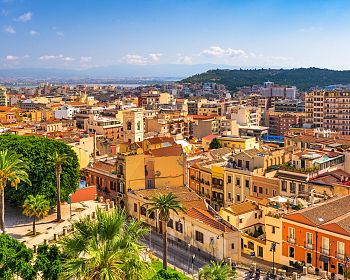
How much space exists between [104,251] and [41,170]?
95.1 ft

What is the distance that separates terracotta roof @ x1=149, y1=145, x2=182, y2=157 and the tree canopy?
11.0 meters

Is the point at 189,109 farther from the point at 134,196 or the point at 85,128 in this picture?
the point at 134,196

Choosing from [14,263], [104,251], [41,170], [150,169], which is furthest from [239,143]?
[104,251]

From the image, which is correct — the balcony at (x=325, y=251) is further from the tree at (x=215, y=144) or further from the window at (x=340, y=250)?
the tree at (x=215, y=144)

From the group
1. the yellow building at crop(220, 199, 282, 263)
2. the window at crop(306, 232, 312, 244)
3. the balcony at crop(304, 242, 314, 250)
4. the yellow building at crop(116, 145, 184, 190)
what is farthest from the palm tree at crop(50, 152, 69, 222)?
the window at crop(306, 232, 312, 244)

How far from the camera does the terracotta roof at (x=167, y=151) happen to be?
203 ft

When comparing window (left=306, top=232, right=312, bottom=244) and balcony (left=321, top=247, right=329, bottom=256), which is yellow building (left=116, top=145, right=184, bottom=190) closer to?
window (left=306, top=232, right=312, bottom=244)

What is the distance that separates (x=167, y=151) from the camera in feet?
205

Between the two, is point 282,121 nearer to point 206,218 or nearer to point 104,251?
point 206,218

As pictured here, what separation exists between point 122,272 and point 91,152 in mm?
64266

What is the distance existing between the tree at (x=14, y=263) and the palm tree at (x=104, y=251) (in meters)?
7.45

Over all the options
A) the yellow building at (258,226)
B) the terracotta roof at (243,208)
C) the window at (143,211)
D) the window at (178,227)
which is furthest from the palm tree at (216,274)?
the window at (143,211)

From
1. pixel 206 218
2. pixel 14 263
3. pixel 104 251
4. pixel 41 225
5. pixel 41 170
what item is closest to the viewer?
pixel 104 251

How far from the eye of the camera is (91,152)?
86312mm
